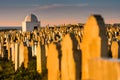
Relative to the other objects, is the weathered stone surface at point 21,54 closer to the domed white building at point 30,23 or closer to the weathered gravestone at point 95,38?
the weathered gravestone at point 95,38

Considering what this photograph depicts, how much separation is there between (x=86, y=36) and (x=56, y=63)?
108 inches

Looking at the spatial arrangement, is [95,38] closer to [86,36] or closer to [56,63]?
[86,36]

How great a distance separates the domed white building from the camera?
92125mm

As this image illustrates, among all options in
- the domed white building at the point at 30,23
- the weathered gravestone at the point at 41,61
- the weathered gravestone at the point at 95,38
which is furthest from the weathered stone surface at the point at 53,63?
the domed white building at the point at 30,23

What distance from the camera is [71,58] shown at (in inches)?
481

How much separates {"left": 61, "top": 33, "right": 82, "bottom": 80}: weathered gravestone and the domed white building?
7930 centimetres

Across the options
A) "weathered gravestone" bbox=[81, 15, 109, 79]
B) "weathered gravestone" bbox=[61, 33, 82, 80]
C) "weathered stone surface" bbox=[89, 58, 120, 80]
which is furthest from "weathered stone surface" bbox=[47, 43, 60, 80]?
"weathered stone surface" bbox=[89, 58, 120, 80]

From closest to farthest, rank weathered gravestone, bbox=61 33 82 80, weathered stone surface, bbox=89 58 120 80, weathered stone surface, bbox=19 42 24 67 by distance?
weathered stone surface, bbox=89 58 120 80 → weathered gravestone, bbox=61 33 82 80 → weathered stone surface, bbox=19 42 24 67

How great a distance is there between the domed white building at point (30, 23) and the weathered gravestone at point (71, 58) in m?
79.3

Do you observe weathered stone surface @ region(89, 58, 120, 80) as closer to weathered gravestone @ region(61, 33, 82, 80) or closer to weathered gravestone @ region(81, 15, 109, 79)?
weathered gravestone @ region(81, 15, 109, 79)

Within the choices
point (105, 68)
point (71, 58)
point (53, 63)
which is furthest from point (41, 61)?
point (105, 68)

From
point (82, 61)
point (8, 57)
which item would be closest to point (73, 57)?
point (82, 61)

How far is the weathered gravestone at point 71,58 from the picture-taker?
1210 cm

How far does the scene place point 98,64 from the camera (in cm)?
778
